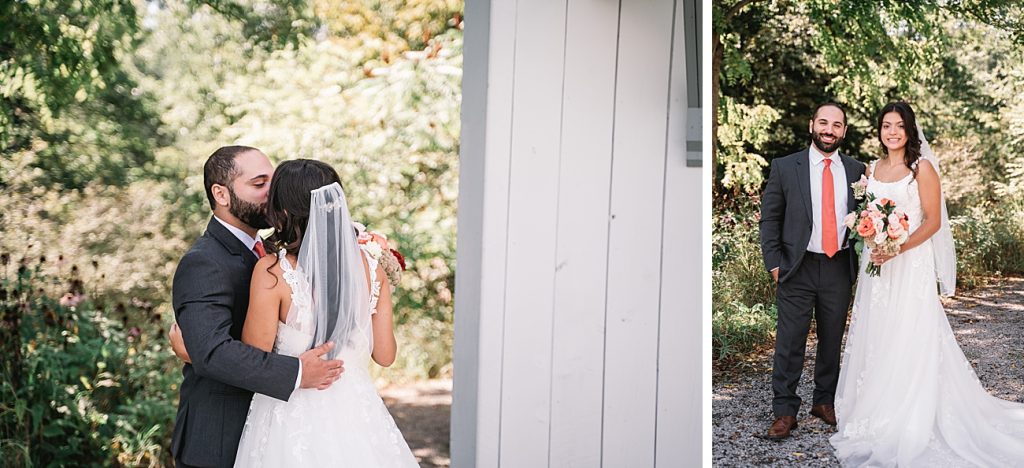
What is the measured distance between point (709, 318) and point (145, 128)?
21.4 feet

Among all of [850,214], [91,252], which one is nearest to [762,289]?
[850,214]

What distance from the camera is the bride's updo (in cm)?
207

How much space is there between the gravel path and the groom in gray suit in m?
1.00

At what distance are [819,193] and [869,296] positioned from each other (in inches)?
11.6

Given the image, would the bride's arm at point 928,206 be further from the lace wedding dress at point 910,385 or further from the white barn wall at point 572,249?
the white barn wall at point 572,249

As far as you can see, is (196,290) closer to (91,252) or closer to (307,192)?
(307,192)

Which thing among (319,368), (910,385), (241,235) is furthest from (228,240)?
(910,385)

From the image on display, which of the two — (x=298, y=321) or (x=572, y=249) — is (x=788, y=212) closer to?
(x=572, y=249)

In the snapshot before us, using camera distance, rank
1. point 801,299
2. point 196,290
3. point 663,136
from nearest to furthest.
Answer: point 196,290, point 801,299, point 663,136

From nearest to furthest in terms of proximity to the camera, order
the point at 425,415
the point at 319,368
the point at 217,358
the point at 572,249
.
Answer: the point at 217,358, the point at 319,368, the point at 572,249, the point at 425,415

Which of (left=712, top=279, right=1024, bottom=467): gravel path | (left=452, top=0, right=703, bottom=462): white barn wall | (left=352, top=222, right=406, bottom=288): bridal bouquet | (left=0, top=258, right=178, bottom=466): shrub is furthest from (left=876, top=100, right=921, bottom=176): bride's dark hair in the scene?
(left=0, top=258, right=178, bottom=466): shrub

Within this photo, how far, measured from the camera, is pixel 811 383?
2.19 metres

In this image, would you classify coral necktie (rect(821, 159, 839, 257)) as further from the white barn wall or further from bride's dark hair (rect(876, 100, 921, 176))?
the white barn wall

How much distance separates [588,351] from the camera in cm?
322
